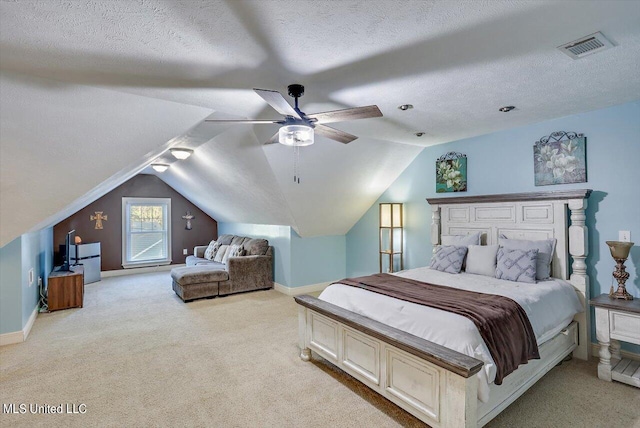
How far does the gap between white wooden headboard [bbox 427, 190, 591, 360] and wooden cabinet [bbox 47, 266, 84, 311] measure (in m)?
5.41

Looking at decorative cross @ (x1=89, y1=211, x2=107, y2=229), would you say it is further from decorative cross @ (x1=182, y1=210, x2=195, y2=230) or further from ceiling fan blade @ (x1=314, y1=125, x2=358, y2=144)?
ceiling fan blade @ (x1=314, y1=125, x2=358, y2=144)

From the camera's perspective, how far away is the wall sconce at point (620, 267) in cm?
279

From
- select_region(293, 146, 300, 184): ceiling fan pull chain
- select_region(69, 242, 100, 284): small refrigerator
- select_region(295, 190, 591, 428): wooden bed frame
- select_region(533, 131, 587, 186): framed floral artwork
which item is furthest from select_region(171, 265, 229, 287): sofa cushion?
select_region(533, 131, 587, 186): framed floral artwork

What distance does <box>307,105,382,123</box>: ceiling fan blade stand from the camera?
2256 mm

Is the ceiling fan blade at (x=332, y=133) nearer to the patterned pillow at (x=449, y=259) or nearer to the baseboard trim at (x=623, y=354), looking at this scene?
the patterned pillow at (x=449, y=259)

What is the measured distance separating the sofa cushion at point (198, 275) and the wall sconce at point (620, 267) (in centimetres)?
505

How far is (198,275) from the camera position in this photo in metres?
5.23

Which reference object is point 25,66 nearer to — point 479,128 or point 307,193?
point 307,193

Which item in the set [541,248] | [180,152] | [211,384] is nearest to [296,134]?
[211,384]

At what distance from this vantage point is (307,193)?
4848 mm

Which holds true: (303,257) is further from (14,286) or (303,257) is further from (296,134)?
(14,286)

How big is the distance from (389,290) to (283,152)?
215 centimetres

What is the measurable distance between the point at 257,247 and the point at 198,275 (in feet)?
3.90

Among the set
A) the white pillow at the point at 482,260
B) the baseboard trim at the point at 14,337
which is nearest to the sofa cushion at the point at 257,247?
the baseboard trim at the point at 14,337
